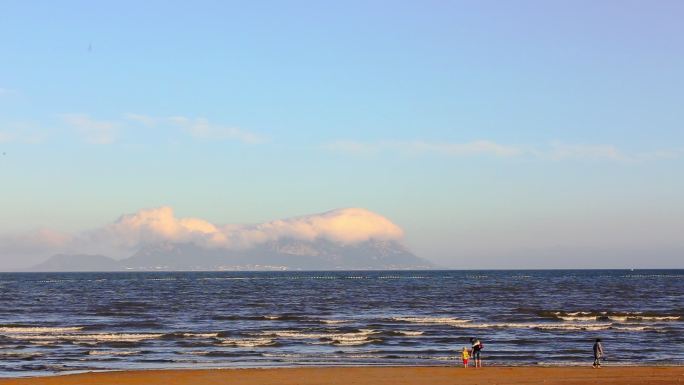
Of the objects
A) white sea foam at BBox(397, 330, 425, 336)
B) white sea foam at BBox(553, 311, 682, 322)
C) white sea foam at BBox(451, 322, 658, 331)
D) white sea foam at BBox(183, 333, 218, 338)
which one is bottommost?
white sea foam at BBox(183, 333, 218, 338)

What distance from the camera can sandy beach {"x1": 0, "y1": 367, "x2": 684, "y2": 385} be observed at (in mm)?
35094

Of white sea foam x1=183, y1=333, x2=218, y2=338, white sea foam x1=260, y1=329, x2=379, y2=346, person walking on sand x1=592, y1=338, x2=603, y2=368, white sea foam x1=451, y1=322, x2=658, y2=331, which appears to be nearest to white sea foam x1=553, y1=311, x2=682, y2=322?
white sea foam x1=451, y1=322, x2=658, y2=331

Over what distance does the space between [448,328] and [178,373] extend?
27908 mm

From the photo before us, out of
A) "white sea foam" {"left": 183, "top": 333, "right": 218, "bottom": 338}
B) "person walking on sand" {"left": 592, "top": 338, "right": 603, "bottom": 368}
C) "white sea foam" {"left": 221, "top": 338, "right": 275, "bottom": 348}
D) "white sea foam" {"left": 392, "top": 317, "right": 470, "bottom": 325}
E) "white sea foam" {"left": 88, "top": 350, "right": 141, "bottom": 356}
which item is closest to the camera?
"person walking on sand" {"left": 592, "top": 338, "right": 603, "bottom": 368}

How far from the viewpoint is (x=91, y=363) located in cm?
4312

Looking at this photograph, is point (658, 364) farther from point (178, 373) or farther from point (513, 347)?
point (178, 373)

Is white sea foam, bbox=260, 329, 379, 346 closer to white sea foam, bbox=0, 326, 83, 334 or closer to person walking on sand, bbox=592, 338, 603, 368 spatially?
white sea foam, bbox=0, 326, 83, 334

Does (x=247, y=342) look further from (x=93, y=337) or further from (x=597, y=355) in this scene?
(x=597, y=355)

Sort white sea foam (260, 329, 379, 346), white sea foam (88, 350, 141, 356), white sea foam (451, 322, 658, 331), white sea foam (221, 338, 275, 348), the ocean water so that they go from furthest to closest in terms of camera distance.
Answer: white sea foam (451, 322, 658, 331) < white sea foam (260, 329, 379, 346) < white sea foam (221, 338, 275, 348) < white sea foam (88, 350, 141, 356) < the ocean water

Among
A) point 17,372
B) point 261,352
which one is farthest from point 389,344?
point 17,372

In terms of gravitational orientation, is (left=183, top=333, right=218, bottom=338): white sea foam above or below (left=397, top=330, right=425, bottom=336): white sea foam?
below

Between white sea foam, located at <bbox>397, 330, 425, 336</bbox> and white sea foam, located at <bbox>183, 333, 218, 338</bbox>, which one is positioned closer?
white sea foam, located at <bbox>183, 333, 218, 338</bbox>

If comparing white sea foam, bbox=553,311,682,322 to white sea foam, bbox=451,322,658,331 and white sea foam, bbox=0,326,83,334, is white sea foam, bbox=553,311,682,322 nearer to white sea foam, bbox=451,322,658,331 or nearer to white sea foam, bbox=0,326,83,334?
white sea foam, bbox=451,322,658,331

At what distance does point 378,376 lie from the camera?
36812 millimetres
